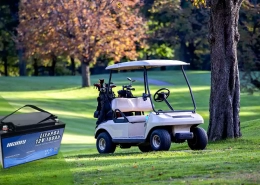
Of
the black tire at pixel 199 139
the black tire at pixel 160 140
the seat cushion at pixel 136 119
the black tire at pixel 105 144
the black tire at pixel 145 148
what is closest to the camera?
the black tire at pixel 160 140

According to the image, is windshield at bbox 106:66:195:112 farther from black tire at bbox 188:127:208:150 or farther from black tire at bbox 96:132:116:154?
black tire at bbox 188:127:208:150

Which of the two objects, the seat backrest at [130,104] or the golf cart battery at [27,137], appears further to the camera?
the seat backrest at [130,104]

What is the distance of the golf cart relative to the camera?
1390cm

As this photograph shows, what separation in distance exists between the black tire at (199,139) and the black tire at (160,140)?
0.78 metres

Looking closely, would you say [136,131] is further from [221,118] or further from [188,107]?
[188,107]

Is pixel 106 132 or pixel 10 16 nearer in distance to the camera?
pixel 106 132

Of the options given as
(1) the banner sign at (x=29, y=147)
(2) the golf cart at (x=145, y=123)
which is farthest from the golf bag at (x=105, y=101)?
(1) the banner sign at (x=29, y=147)

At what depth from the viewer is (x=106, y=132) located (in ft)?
49.8

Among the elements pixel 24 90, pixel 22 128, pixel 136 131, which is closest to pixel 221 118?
pixel 136 131

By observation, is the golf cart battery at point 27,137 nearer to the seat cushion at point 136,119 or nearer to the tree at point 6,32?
the seat cushion at point 136,119

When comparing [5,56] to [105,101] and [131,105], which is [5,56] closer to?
[105,101]

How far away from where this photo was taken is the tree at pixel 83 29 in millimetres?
43156

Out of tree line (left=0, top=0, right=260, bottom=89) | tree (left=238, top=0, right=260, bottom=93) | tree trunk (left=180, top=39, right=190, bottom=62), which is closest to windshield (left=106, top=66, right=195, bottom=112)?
tree line (left=0, top=0, right=260, bottom=89)

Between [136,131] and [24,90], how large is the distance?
29.2 meters
